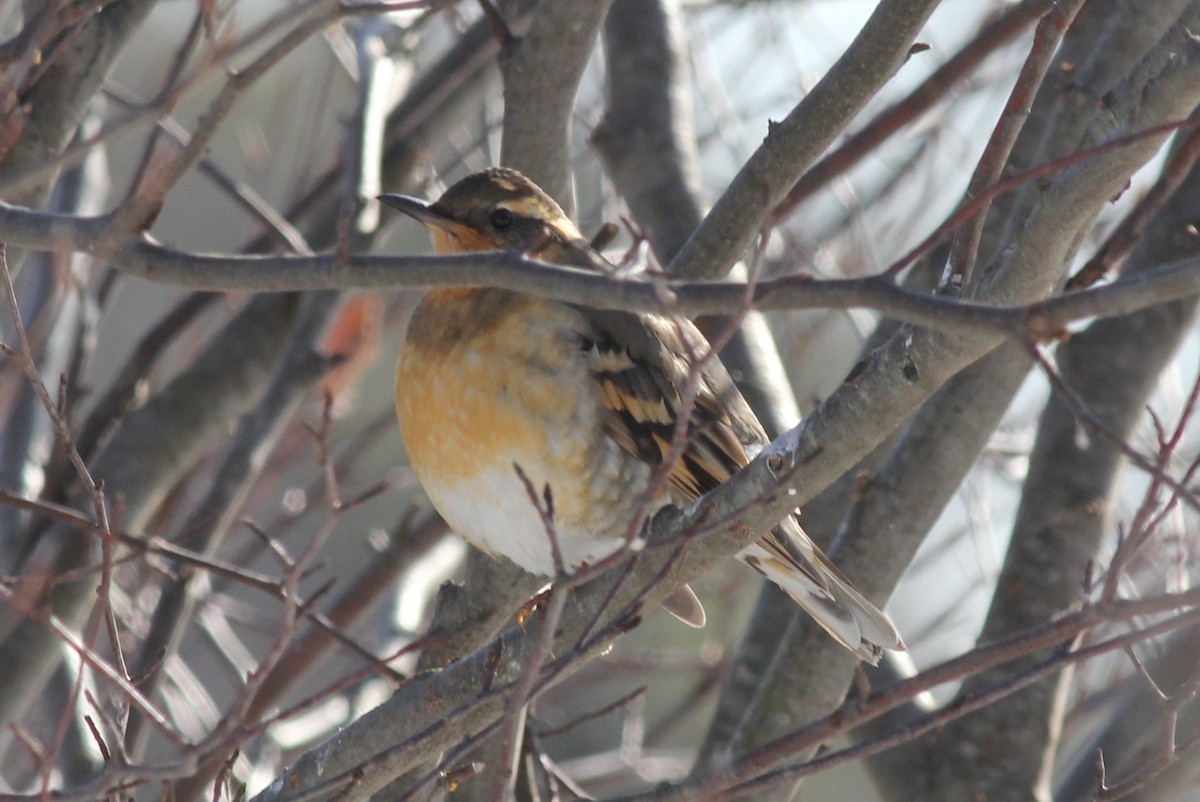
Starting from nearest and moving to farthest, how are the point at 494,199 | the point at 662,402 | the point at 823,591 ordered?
the point at 823,591 → the point at 662,402 → the point at 494,199

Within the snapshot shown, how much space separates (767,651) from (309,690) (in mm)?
6236

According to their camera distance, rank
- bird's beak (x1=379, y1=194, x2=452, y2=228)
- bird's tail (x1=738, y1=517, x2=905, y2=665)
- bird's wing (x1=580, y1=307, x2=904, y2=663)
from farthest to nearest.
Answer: bird's beak (x1=379, y1=194, x2=452, y2=228) → bird's wing (x1=580, y1=307, x2=904, y2=663) → bird's tail (x1=738, y1=517, x2=905, y2=665)

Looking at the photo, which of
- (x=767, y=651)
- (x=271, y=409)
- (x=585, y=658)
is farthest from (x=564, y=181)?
(x=585, y=658)

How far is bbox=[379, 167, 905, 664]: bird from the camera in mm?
4160

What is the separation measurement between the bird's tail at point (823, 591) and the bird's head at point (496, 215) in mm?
1238

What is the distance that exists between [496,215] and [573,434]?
1.01 metres

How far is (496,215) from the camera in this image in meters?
4.79

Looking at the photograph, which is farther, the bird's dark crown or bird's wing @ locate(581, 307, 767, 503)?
the bird's dark crown

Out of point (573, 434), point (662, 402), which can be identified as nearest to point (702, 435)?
point (662, 402)

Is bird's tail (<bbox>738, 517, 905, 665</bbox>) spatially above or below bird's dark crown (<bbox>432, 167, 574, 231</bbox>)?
below

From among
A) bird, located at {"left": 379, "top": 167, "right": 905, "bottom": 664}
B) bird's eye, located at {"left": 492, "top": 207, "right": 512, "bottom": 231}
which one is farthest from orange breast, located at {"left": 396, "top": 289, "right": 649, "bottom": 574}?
bird's eye, located at {"left": 492, "top": 207, "right": 512, "bottom": 231}

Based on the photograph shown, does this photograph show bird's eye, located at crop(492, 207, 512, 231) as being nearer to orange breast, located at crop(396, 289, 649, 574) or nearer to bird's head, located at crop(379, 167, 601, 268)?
bird's head, located at crop(379, 167, 601, 268)

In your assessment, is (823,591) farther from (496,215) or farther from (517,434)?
(496,215)

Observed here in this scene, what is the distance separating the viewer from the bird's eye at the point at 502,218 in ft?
15.7
